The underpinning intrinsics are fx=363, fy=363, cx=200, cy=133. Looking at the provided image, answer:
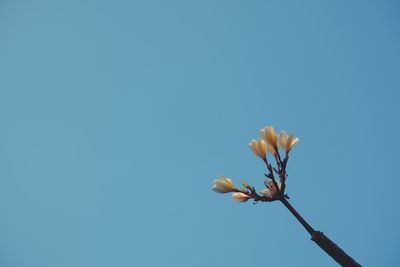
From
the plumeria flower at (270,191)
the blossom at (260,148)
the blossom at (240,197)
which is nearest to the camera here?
the plumeria flower at (270,191)

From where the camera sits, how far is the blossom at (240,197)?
16.4 ft

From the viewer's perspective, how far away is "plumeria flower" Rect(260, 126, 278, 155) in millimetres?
5199

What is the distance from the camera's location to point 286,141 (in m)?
5.21

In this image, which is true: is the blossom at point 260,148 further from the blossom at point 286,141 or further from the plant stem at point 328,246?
the plant stem at point 328,246

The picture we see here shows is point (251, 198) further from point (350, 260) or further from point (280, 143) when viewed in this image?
point (350, 260)

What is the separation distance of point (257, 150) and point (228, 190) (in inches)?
28.0

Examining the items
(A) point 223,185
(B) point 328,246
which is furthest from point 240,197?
(B) point 328,246

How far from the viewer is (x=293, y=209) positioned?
430cm

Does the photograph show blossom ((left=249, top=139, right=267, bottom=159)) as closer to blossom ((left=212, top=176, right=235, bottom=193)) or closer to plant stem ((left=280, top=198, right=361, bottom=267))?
blossom ((left=212, top=176, right=235, bottom=193))

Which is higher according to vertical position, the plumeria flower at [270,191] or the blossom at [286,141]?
the blossom at [286,141]

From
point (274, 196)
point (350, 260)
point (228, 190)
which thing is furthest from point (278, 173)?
point (350, 260)

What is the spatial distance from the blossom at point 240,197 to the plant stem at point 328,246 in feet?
2.71

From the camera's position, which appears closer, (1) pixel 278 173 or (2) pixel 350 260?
(2) pixel 350 260

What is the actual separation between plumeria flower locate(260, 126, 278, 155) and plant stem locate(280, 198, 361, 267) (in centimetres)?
115
